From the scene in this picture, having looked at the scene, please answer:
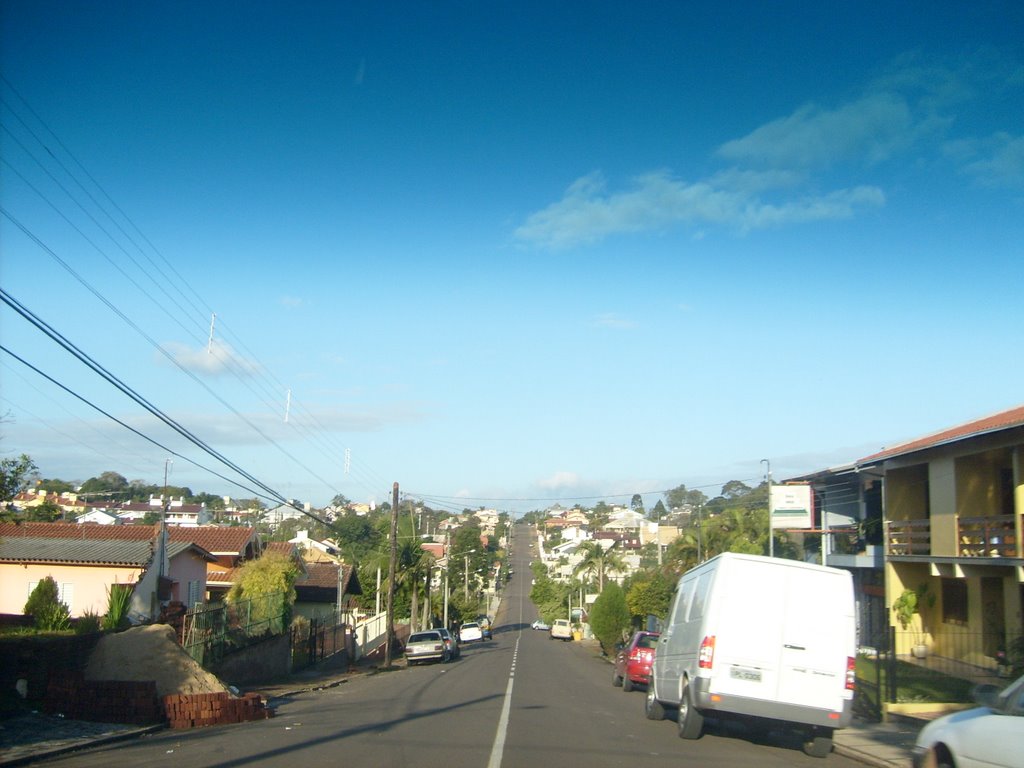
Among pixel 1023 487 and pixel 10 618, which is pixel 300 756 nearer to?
pixel 10 618

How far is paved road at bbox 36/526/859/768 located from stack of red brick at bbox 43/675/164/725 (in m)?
0.78

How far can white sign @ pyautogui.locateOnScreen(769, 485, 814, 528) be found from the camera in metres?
31.8

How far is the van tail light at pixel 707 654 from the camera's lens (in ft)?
41.0

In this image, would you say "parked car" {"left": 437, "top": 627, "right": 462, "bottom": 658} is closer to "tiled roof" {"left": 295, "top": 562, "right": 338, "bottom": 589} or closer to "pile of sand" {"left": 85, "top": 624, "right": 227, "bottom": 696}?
"tiled roof" {"left": 295, "top": 562, "right": 338, "bottom": 589}

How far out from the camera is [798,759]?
1268 cm

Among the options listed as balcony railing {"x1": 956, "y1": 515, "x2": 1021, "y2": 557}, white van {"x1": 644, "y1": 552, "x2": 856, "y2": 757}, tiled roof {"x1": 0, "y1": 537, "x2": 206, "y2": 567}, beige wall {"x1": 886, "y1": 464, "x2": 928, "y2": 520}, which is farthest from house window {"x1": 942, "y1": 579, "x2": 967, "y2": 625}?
tiled roof {"x1": 0, "y1": 537, "x2": 206, "y2": 567}

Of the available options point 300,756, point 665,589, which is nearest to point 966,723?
point 300,756

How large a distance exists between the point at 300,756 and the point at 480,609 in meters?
101

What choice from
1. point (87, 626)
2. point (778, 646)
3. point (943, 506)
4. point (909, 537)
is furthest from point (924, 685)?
point (87, 626)

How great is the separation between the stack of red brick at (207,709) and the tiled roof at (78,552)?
50.5 feet

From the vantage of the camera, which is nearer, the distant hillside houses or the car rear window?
the car rear window

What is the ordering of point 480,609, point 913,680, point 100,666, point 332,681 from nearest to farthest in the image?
point 100,666 < point 913,680 < point 332,681 < point 480,609

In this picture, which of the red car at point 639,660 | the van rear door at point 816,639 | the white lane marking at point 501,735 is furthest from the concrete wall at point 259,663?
the van rear door at point 816,639

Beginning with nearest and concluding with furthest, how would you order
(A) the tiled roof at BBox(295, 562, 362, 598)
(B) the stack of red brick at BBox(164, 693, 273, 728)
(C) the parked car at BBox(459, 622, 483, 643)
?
(B) the stack of red brick at BBox(164, 693, 273, 728) → (A) the tiled roof at BBox(295, 562, 362, 598) → (C) the parked car at BBox(459, 622, 483, 643)
